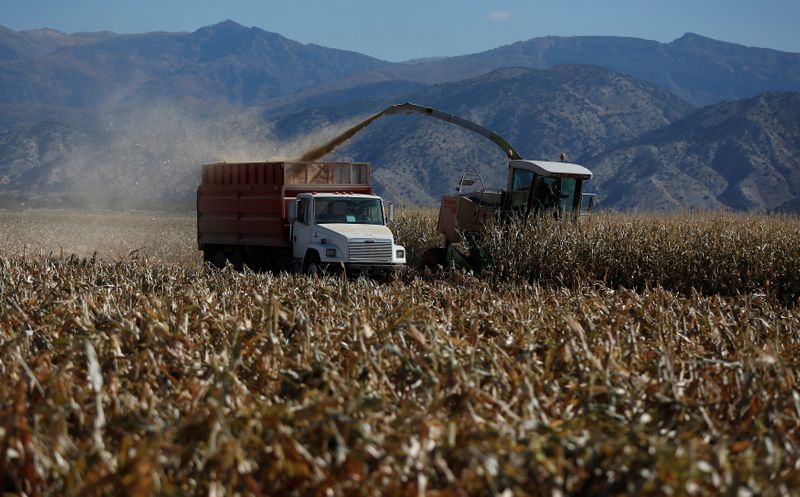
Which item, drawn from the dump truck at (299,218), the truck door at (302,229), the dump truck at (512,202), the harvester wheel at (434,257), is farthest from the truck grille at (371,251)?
the harvester wheel at (434,257)

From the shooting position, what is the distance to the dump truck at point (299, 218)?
1870 cm

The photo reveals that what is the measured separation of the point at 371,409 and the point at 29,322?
312cm

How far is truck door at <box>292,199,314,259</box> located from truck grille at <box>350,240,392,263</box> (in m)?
1.06

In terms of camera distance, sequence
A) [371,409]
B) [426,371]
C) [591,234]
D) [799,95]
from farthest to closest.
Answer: [799,95] → [591,234] → [426,371] → [371,409]

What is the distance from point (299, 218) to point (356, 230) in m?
1.21

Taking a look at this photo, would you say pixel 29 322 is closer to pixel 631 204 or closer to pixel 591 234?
pixel 591 234

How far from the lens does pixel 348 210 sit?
1980cm

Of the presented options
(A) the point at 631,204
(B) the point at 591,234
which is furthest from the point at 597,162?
(B) the point at 591,234

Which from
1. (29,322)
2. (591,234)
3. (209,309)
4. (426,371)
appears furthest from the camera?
(591,234)

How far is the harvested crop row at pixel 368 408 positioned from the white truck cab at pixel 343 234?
11609 mm

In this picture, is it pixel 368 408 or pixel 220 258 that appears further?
pixel 220 258

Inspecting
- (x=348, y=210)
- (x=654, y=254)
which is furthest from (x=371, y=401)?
(x=348, y=210)

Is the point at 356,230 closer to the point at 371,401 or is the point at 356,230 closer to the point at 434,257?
the point at 434,257

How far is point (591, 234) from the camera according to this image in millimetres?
18609
